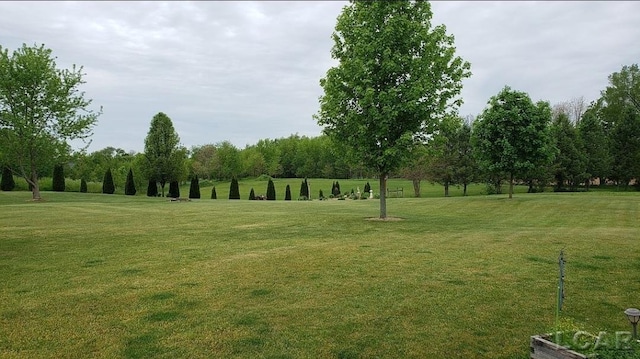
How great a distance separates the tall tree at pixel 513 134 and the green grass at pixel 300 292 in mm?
17472

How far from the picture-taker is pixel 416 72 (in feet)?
57.0

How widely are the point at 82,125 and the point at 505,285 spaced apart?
119 feet

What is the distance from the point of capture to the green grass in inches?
211

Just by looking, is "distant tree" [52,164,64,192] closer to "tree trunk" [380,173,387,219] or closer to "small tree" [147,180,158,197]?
"small tree" [147,180,158,197]

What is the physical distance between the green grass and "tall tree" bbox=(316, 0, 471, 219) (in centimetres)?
482

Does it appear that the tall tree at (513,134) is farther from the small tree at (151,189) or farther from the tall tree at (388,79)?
the small tree at (151,189)

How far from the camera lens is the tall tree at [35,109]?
32.7 m

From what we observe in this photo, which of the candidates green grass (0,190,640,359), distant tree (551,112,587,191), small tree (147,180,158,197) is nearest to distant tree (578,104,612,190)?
distant tree (551,112,587,191)

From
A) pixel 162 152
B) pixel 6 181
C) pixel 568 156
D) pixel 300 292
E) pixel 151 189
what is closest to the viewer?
pixel 300 292

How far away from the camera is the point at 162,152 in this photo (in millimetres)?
54219

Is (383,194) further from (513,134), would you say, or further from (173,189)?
(173,189)

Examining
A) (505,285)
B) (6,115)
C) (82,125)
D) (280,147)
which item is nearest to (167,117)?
(82,125)

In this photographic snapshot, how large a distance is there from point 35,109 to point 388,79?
2920 centimetres

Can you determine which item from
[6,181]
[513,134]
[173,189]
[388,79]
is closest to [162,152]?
[173,189]
